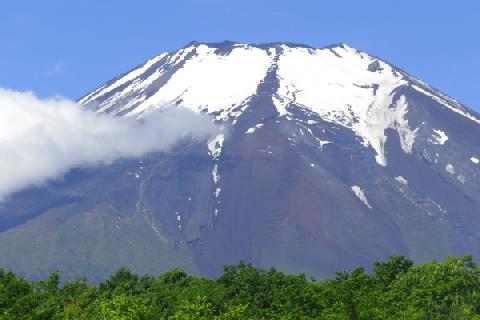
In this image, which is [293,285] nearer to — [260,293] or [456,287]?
[260,293]

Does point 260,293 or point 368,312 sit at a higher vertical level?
point 260,293

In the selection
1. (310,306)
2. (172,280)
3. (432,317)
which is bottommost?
(432,317)

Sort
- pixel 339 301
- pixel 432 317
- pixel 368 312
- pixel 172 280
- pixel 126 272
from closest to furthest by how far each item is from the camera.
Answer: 1. pixel 432 317
2. pixel 368 312
3. pixel 339 301
4. pixel 172 280
5. pixel 126 272

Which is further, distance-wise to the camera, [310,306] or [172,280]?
[172,280]

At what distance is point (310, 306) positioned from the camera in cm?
9162

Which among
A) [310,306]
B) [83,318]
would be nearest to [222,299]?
[310,306]

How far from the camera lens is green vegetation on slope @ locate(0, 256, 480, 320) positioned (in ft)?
269

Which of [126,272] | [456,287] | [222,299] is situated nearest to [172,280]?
[126,272]

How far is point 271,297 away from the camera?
98438mm

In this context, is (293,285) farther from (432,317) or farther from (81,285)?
(81,285)

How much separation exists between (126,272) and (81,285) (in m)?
→ 9.13

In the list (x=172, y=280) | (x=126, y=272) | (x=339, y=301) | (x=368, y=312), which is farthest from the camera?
(x=126, y=272)

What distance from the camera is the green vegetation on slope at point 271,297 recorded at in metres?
82.0

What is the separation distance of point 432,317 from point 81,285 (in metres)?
49.7
